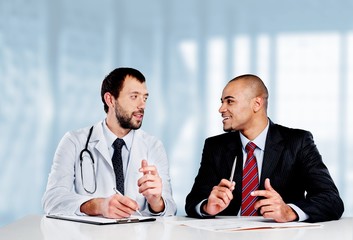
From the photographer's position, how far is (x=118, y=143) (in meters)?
3.59

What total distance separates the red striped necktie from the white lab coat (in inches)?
14.7

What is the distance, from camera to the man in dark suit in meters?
2.84

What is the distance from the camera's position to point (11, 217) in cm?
617

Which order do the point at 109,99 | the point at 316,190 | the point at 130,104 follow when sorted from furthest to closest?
the point at 109,99 < the point at 130,104 < the point at 316,190

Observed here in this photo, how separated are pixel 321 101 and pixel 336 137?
1.18 ft

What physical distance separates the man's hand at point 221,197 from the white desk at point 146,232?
0.26 meters

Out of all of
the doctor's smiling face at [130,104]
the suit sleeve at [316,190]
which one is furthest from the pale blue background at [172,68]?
the suit sleeve at [316,190]

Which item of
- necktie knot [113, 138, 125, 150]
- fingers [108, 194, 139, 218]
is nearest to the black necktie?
necktie knot [113, 138, 125, 150]

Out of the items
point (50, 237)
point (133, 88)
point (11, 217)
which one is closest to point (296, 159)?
point (133, 88)

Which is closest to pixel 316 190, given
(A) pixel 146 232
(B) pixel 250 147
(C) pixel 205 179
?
(B) pixel 250 147

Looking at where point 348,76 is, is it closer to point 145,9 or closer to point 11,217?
point 145,9

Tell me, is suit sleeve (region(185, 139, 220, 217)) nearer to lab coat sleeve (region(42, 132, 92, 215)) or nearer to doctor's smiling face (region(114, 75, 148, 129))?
doctor's smiling face (region(114, 75, 148, 129))

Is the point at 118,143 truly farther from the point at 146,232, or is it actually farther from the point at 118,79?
the point at 146,232

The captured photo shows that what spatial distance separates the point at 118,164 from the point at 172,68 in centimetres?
270
